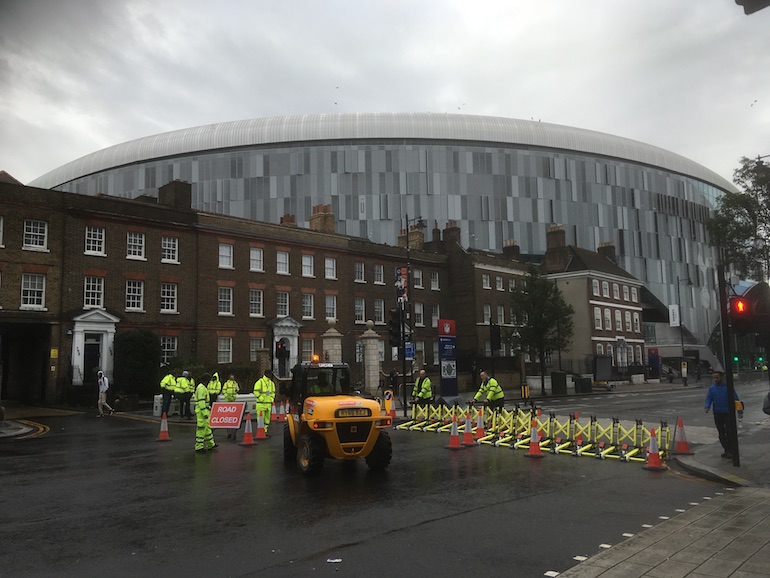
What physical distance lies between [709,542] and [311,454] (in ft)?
22.9

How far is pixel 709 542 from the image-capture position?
7469 millimetres

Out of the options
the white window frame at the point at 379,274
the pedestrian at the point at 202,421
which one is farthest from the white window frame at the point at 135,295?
the pedestrian at the point at 202,421

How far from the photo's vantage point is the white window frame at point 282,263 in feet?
141

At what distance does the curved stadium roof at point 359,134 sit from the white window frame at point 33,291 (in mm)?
50666

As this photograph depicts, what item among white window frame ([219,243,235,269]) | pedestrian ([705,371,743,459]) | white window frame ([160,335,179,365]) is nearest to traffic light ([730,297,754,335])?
pedestrian ([705,371,743,459])

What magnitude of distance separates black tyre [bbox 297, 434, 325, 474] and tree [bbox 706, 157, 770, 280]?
17.3 m

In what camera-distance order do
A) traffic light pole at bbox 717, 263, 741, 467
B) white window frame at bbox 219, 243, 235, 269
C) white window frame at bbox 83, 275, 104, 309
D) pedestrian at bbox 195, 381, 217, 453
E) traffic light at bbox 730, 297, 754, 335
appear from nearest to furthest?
traffic light pole at bbox 717, 263, 741, 467
traffic light at bbox 730, 297, 754, 335
pedestrian at bbox 195, 381, 217, 453
white window frame at bbox 83, 275, 104, 309
white window frame at bbox 219, 243, 235, 269

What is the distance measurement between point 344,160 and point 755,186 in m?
60.9

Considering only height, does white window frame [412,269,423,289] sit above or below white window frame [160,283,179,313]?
above

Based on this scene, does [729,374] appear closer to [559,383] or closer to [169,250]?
[169,250]

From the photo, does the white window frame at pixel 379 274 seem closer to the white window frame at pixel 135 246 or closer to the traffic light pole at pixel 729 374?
the white window frame at pixel 135 246

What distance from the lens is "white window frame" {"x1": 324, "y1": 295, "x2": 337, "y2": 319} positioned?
45625 mm

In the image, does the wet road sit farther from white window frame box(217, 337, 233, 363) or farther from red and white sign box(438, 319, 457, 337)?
white window frame box(217, 337, 233, 363)

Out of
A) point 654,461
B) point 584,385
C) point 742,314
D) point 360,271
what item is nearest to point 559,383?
point 584,385
